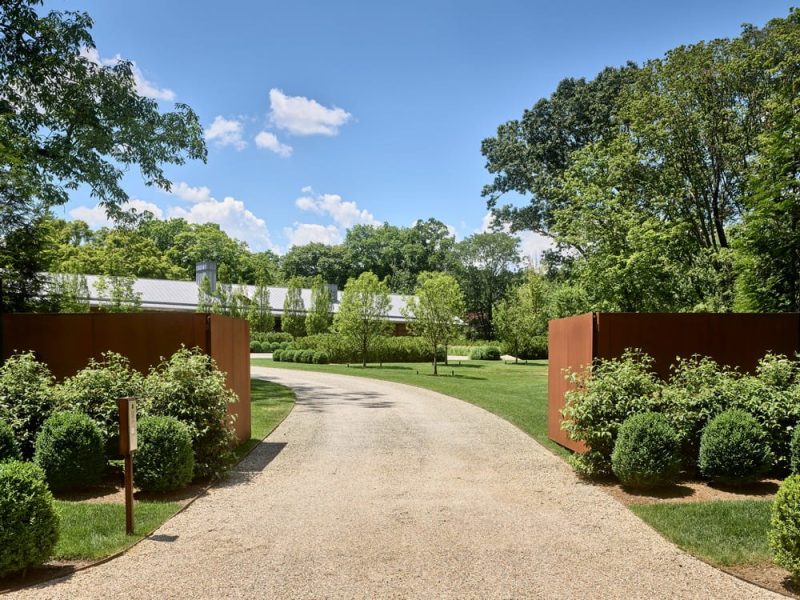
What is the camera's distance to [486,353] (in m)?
41.9

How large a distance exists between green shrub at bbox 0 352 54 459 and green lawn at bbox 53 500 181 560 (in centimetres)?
134

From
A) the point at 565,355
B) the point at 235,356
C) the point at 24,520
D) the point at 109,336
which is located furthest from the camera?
the point at 235,356

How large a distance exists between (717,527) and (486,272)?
2296 inches

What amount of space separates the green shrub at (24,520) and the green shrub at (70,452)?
6.95ft

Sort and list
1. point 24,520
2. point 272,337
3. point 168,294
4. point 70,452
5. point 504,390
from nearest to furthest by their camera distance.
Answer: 1. point 24,520
2. point 70,452
3. point 504,390
4. point 272,337
5. point 168,294

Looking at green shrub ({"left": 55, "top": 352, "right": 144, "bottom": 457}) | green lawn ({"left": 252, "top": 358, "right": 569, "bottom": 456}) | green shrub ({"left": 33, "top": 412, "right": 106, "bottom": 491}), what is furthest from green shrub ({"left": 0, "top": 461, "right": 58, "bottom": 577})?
green lawn ({"left": 252, "top": 358, "right": 569, "bottom": 456})

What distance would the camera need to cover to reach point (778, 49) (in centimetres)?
2006

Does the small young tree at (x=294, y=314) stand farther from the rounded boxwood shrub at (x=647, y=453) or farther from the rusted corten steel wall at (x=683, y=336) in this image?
the rounded boxwood shrub at (x=647, y=453)

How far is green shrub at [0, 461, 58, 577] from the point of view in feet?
14.6

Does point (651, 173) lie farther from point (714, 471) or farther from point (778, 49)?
point (714, 471)

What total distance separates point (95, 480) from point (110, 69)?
1465 cm

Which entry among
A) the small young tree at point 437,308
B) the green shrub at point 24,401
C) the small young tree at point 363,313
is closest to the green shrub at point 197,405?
the green shrub at point 24,401

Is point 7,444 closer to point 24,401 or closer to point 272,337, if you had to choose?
point 24,401

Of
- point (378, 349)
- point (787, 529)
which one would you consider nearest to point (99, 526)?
point (787, 529)
